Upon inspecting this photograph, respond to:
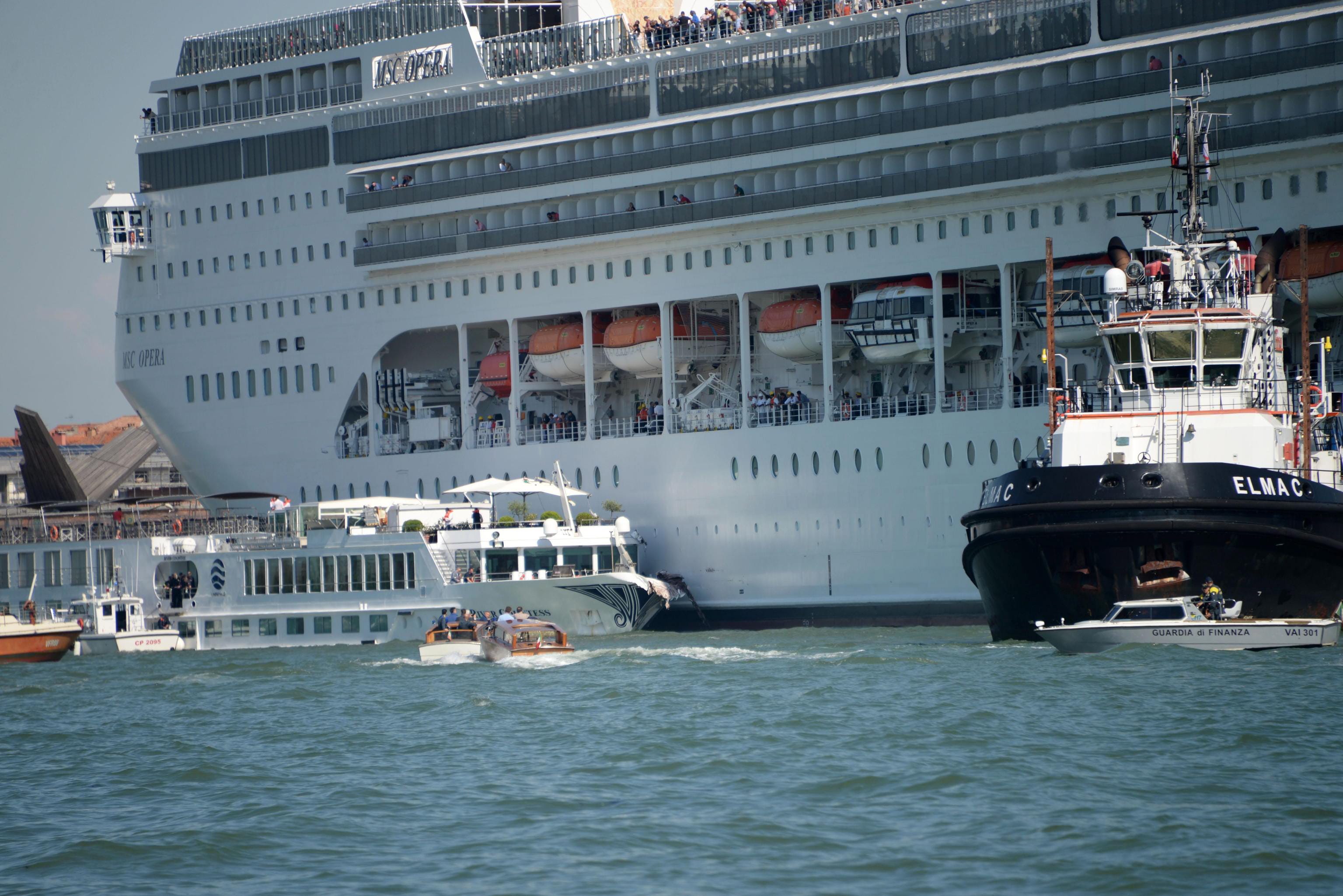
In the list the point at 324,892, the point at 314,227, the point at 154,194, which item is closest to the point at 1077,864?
the point at 324,892

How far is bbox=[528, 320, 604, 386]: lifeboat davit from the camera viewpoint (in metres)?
51.0

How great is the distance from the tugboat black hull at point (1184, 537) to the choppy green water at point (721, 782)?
1245 millimetres

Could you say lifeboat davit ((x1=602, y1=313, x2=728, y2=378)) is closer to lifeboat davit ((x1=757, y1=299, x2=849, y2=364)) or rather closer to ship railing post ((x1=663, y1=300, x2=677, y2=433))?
ship railing post ((x1=663, y1=300, x2=677, y2=433))

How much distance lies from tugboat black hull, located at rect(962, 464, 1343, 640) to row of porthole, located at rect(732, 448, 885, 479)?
12.4 metres

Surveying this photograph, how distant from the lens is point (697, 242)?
159 ft

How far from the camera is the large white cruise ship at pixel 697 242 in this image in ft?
138

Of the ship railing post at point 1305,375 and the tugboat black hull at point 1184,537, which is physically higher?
the ship railing post at point 1305,375

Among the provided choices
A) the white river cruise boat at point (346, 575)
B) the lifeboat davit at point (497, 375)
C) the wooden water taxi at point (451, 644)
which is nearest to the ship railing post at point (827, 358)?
the white river cruise boat at point (346, 575)

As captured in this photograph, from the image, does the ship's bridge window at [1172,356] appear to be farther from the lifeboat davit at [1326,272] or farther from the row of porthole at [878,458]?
the lifeboat davit at [1326,272]

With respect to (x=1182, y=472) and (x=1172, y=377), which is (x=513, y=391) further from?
(x=1182, y=472)

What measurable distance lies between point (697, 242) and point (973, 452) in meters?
10.2

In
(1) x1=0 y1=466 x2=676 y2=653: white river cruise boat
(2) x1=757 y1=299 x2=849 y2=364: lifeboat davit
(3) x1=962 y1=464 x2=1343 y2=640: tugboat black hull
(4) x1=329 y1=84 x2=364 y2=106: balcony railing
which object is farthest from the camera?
(4) x1=329 y1=84 x2=364 y2=106: balcony railing

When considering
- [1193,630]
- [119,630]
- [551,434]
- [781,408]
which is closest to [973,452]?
[781,408]

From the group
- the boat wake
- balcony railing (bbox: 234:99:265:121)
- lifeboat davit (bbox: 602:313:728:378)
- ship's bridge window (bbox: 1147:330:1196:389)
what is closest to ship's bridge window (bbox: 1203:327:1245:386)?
ship's bridge window (bbox: 1147:330:1196:389)
